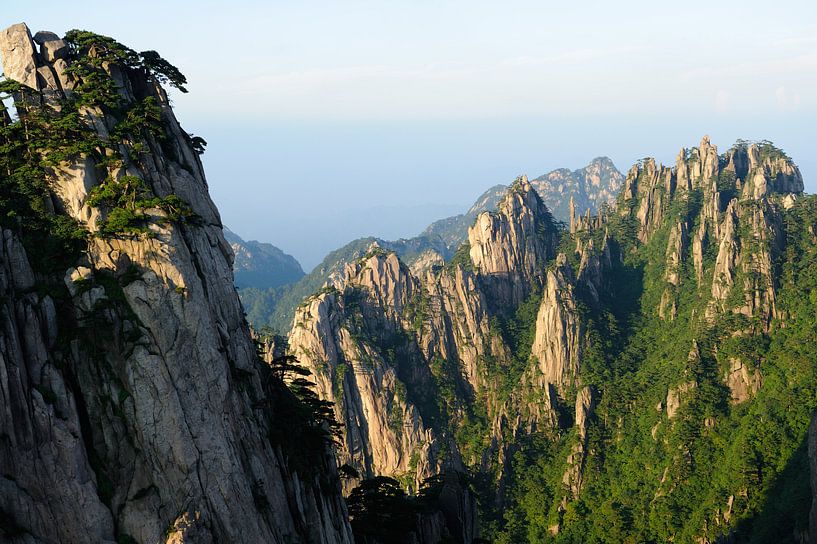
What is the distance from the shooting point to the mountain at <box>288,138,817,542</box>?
79500 mm

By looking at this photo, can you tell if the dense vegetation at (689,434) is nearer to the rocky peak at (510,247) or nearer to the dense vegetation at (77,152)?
the rocky peak at (510,247)

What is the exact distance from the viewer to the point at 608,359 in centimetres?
10600

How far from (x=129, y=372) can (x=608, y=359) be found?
84972mm

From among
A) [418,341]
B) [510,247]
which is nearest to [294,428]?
[418,341]

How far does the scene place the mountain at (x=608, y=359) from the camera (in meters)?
79.5

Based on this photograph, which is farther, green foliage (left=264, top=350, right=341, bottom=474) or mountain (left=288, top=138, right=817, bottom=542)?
mountain (left=288, top=138, right=817, bottom=542)

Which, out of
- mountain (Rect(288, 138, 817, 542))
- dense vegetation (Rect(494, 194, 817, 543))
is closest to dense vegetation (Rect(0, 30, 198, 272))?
mountain (Rect(288, 138, 817, 542))

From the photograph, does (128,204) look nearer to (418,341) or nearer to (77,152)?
(77,152)

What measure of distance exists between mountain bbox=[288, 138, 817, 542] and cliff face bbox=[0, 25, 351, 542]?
42.9 meters

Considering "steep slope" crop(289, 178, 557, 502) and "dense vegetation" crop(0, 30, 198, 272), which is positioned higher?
"dense vegetation" crop(0, 30, 198, 272)

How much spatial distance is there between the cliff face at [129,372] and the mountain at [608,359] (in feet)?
141

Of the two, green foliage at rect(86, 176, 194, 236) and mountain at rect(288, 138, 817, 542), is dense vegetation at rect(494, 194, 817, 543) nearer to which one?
mountain at rect(288, 138, 817, 542)

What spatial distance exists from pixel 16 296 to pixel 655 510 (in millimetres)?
69174

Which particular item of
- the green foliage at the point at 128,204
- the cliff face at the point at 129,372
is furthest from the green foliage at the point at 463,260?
the green foliage at the point at 128,204
